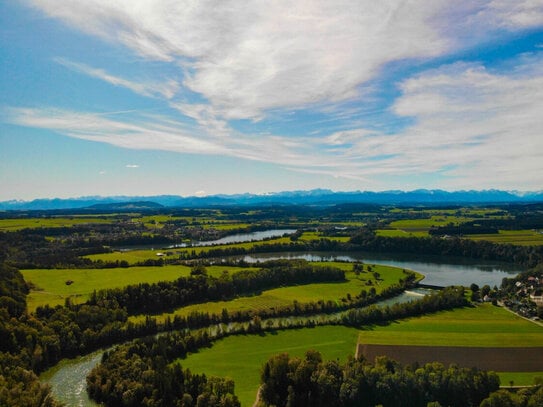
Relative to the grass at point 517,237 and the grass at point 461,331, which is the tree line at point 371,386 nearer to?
the grass at point 461,331

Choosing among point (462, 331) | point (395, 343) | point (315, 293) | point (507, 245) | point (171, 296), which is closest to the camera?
point (395, 343)

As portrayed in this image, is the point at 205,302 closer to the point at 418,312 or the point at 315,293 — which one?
the point at 315,293

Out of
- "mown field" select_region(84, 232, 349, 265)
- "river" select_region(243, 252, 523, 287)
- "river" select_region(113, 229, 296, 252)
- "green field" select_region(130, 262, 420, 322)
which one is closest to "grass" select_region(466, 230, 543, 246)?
"river" select_region(243, 252, 523, 287)

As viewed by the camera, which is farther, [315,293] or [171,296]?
[315,293]

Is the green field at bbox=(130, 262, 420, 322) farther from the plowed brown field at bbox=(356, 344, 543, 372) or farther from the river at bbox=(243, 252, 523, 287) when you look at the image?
the plowed brown field at bbox=(356, 344, 543, 372)

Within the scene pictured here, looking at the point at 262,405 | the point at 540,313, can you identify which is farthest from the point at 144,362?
the point at 540,313

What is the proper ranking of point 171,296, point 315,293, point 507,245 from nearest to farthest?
point 171,296 → point 315,293 → point 507,245

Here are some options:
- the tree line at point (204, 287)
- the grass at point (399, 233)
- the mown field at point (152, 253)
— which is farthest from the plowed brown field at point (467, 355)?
the grass at point (399, 233)
